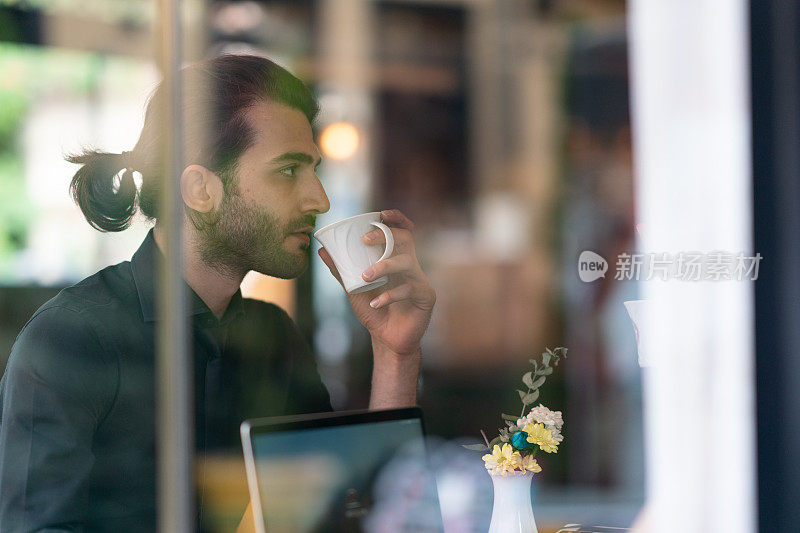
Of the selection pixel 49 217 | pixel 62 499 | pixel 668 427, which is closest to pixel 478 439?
pixel 668 427

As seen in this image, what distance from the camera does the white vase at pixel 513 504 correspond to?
1.13 metres

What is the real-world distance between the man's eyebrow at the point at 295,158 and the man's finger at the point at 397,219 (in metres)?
0.14

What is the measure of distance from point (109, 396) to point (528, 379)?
650mm

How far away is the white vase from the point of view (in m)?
1.13

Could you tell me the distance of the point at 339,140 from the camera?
1.31m

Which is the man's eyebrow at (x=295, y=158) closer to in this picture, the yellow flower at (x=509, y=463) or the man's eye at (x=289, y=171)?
the man's eye at (x=289, y=171)

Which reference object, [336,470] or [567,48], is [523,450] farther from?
[567,48]

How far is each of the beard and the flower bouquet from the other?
400mm

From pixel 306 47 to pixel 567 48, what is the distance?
1.61 ft

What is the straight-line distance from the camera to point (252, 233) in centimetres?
120

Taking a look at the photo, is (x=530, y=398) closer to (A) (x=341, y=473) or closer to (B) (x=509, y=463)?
(B) (x=509, y=463)

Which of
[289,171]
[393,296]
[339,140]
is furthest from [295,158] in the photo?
[393,296]

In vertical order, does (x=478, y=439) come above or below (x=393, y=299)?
below

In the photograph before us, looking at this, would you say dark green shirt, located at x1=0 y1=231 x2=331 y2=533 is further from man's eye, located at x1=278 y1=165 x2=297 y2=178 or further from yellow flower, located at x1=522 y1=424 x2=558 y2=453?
yellow flower, located at x1=522 y1=424 x2=558 y2=453
